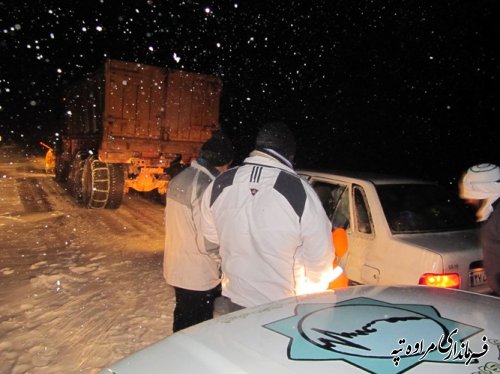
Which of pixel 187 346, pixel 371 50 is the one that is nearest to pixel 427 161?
pixel 371 50

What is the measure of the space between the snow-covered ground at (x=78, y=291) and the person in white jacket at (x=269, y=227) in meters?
1.89

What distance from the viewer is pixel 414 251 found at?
335 cm

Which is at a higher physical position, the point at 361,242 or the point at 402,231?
the point at 402,231

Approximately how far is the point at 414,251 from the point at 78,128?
42.3 ft

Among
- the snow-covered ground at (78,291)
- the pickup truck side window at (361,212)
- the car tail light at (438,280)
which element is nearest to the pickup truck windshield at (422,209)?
the pickup truck side window at (361,212)

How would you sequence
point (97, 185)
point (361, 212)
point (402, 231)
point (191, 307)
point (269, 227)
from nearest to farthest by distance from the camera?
point (269, 227) < point (191, 307) < point (402, 231) < point (361, 212) < point (97, 185)

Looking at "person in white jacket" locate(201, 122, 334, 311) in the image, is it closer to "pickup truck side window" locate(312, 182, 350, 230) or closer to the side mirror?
the side mirror

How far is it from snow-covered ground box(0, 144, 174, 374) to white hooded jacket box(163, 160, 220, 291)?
120 centimetres

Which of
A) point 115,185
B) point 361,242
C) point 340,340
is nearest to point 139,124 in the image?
point 115,185

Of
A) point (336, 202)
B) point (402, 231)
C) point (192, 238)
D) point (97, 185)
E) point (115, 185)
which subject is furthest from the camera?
point (115, 185)

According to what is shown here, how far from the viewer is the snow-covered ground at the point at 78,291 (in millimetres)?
3732

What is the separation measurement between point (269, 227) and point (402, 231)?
6.37 ft

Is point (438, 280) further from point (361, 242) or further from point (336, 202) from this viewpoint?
point (336, 202)

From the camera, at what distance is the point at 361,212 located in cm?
405
